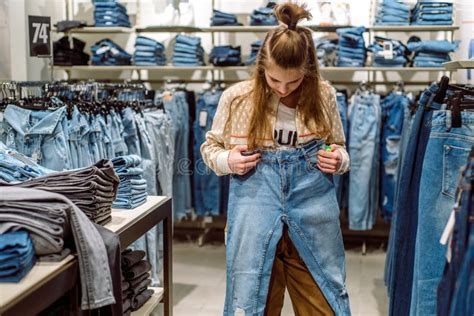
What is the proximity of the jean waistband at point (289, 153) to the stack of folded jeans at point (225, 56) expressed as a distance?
3.31m

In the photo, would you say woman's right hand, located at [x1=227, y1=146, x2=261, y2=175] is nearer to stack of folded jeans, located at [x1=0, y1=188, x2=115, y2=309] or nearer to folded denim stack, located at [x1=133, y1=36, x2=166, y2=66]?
stack of folded jeans, located at [x1=0, y1=188, x2=115, y2=309]

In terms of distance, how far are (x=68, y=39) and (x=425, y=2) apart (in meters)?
3.17

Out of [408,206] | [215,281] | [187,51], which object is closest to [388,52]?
[187,51]

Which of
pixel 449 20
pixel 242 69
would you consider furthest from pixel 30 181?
pixel 449 20

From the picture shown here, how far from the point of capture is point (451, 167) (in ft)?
6.54

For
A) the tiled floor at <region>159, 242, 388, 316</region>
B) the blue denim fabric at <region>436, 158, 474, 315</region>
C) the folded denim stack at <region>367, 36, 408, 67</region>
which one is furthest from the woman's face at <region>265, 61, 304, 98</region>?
the folded denim stack at <region>367, 36, 408, 67</region>

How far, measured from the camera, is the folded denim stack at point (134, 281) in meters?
2.78

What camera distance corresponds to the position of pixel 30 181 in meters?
2.18

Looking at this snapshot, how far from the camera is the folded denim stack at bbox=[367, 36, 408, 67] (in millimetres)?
5137

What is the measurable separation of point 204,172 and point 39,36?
6.26 ft

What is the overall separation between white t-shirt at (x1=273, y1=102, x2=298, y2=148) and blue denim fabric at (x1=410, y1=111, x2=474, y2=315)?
18.1 inches

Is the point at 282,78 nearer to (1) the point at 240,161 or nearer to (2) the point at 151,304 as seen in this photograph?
(1) the point at 240,161

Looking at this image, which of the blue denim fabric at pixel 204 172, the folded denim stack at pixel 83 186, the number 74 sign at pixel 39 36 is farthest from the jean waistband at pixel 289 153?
the blue denim fabric at pixel 204 172

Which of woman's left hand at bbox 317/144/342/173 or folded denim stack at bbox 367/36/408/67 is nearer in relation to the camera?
woman's left hand at bbox 317/144/342/173
